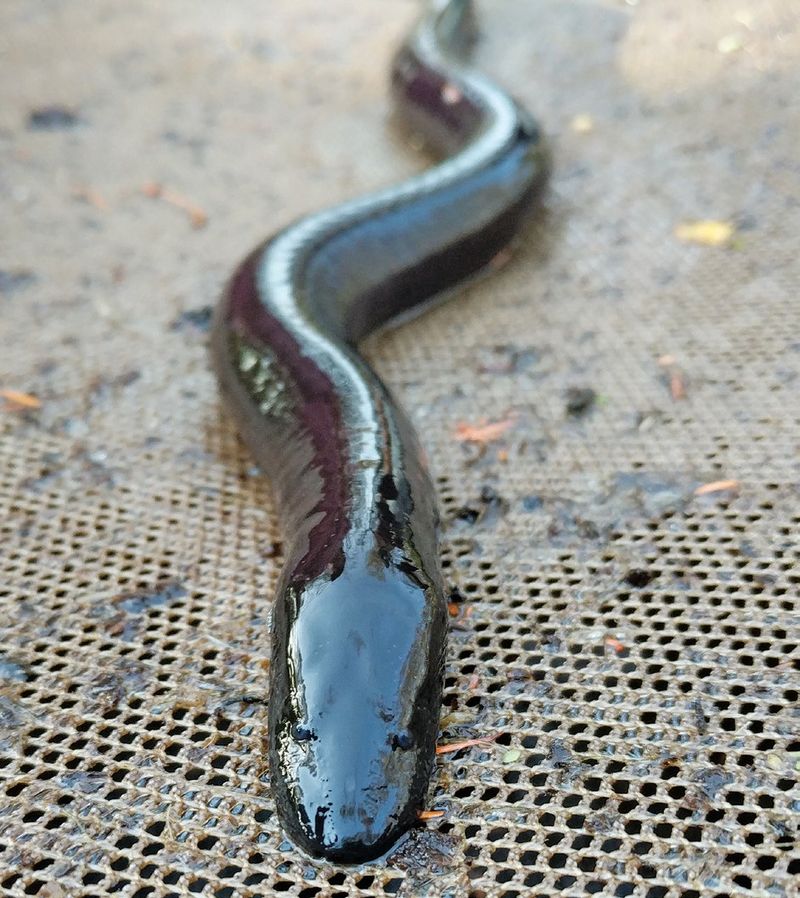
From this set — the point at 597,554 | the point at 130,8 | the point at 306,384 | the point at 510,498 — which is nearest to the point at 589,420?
the point at 510,498

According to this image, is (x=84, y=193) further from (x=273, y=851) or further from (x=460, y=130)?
(x=273, y=851)

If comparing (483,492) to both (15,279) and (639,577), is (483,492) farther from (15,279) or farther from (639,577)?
(15,279)

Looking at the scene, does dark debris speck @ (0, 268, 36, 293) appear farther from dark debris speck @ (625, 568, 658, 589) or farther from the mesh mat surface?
dark debris speck @ (625, 568, 658, 589)

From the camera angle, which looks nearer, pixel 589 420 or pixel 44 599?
pixel 44 599

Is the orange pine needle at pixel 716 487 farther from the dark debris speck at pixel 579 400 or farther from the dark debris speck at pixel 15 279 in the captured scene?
the dark debris speck at pixel 15 279

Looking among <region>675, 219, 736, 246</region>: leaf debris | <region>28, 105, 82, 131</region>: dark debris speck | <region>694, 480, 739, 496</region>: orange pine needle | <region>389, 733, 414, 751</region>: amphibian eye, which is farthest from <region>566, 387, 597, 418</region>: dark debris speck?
<region>28, 105, 82, 131</region>: dark debris speck

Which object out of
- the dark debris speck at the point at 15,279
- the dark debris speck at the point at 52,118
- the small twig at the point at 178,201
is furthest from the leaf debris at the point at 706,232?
the dark debris speck at the point at 52,118
